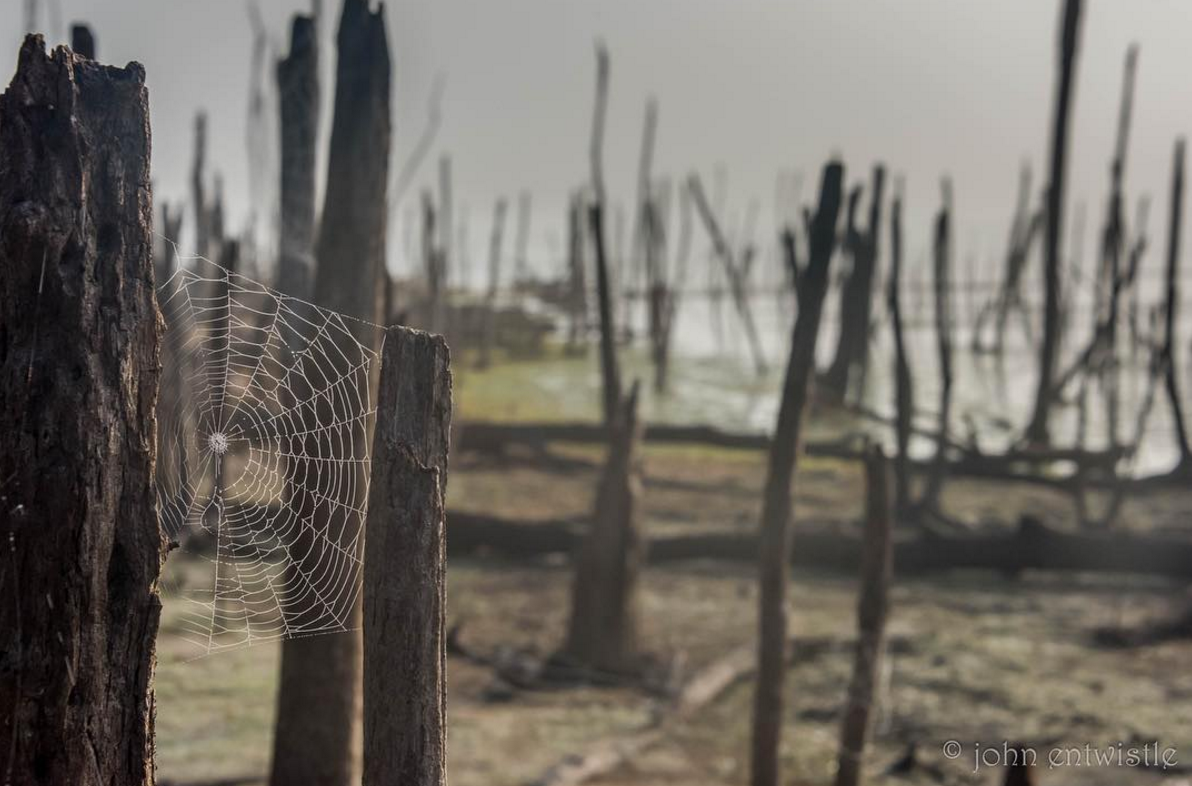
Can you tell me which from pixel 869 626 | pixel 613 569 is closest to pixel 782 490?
pixel 869 626

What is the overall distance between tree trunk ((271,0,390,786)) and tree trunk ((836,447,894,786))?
9.03ft

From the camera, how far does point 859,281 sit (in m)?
15.0

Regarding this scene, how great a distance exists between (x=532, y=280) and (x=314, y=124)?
1165 inches

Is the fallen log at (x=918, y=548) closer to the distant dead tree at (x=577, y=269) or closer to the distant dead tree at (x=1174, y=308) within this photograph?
the distant dead tree at (x=1174, y=308)

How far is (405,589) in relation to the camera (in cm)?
291

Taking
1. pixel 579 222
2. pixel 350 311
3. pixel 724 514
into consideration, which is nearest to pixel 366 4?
pixel 350 311

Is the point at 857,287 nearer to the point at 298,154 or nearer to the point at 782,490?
the point at 782,490

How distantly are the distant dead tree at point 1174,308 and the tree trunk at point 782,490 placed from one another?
8.00 metres

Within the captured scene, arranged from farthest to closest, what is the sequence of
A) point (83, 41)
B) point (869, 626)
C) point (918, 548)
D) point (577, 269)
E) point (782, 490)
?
point (577, 269) < point (918, 548) < point (869, 626) < point (782, 490) < point (83, 41)

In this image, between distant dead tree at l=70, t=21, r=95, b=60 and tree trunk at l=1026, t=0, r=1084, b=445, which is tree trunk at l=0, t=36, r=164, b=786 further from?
tree trunk at l=1026, t=0, r=1084, b=445

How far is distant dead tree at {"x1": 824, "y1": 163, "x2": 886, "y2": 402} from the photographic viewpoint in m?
14.6

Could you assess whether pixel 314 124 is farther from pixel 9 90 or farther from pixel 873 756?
pixel 873 756

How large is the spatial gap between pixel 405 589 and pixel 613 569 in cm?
613

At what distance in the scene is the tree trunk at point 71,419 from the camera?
2.40 m
